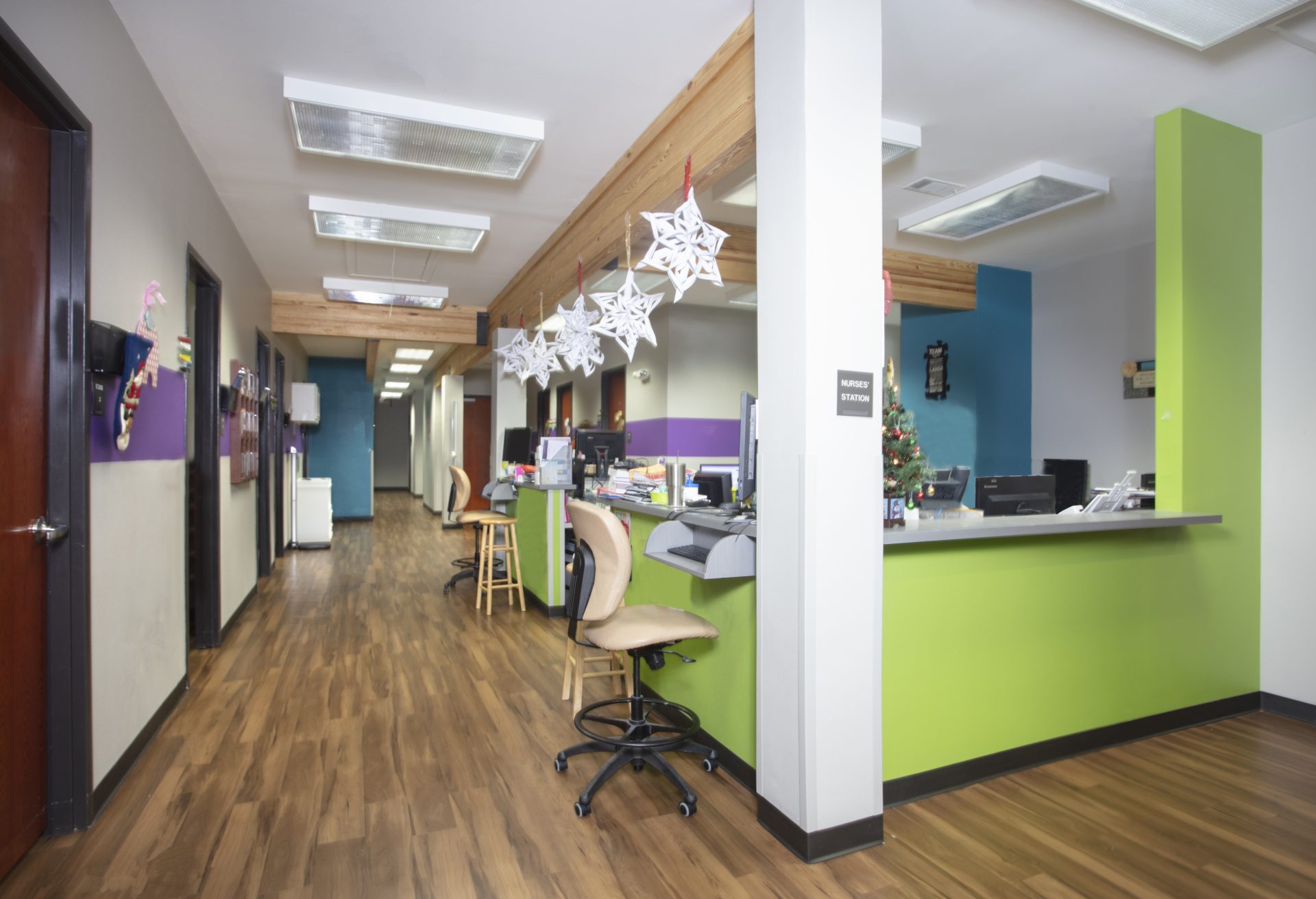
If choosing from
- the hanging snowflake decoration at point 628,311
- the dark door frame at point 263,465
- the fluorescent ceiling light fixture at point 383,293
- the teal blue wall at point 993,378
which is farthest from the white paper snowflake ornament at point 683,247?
the dark door frame at point 263,465

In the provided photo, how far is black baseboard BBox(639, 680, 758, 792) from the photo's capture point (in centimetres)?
268

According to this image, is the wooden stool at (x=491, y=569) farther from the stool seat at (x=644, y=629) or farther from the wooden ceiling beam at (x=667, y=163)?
the stool seat at (x=644, y=629)

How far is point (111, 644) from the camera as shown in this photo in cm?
269

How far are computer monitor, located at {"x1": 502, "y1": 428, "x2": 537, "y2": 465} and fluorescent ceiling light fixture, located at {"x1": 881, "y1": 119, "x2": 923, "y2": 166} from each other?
430 cm

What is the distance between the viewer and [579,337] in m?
5.21

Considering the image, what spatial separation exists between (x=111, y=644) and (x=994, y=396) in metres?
6.90

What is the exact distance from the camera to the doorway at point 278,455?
8055mm

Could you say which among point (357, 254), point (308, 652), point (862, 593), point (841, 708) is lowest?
point (308, 652)

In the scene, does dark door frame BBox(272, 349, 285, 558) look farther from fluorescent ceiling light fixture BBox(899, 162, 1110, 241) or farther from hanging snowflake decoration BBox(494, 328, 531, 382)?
fluorescent ceiling light fixture BBox(899, 162, 1110, 241)

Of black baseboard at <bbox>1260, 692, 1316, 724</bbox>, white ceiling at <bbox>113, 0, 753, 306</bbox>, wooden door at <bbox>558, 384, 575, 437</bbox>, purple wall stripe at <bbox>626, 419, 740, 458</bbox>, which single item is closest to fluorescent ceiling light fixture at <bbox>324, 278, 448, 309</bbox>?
white ceiling at <bbox>113, 0, 753, 306</bbox>

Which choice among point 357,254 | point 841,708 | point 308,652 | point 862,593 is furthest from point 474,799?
point 357,254

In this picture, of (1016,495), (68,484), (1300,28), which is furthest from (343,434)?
(1300,28)

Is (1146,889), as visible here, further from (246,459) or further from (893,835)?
(246,459)

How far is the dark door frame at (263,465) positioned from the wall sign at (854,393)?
6066 millimetres
